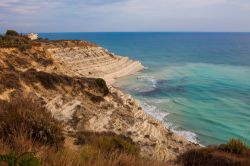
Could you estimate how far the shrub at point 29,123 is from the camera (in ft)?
24.6

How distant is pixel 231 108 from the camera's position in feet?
121

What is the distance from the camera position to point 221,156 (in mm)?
10578

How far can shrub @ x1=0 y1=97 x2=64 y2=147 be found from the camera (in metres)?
7.51

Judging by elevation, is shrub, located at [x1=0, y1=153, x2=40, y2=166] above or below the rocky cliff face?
above

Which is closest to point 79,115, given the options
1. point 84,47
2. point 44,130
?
point 44,130

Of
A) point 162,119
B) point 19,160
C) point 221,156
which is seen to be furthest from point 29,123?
point 162,119

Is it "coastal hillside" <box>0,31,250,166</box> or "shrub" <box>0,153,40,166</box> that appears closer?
"shrub" <box>0,153,40,166</box>

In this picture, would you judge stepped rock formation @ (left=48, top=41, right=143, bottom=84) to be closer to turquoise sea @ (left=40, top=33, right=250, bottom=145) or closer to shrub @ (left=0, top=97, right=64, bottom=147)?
turquoise sea @ (left=40, top=33, right=250, bottom=145)

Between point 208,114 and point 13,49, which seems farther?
point 208,114

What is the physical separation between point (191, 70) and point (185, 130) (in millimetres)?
39695

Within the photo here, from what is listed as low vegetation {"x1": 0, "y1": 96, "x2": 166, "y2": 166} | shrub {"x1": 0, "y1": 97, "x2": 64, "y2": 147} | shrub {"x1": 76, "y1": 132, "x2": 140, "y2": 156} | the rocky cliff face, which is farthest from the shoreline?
shrub {"x1": 0, "y1": 97, "x2": 64, "y2": 147}

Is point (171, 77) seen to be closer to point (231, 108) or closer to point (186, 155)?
point (231, 108)

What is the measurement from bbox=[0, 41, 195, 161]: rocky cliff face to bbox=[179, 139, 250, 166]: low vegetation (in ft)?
7.07

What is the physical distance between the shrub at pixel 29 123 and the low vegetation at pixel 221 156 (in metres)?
3.92
